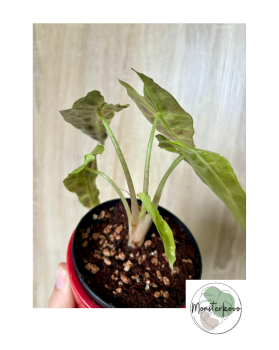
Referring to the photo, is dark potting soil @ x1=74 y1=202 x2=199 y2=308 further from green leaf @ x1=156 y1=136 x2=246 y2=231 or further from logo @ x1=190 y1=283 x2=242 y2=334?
green leaf @ x1=156 y1=136 x2=246 y2=231

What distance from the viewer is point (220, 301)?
455mm

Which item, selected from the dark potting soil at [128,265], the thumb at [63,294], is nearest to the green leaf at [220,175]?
the dark potting soil at [128,265]

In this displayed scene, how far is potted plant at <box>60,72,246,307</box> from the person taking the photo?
47 cm

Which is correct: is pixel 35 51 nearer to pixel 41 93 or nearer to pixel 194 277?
pixel 41 93

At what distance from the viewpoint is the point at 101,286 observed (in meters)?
0.54

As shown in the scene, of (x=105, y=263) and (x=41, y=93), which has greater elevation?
(x=41, y=93)

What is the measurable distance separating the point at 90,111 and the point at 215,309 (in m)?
0.46

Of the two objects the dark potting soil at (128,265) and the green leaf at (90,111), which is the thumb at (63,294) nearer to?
the dark potting soil at (128,265)

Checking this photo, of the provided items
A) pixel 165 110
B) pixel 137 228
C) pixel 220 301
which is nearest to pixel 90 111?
pixel 165 110

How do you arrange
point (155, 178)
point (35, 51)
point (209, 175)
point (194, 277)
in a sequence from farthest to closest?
point (155, 178), point (35, 51), point (194, 277), point (209, 175)

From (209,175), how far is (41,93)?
0.76m

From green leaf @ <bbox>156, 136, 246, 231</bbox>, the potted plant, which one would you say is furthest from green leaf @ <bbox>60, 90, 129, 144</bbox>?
green leaf @ <bbox>156, 136, 246, 231</bbox>

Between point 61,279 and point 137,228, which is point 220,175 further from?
point 61,279
